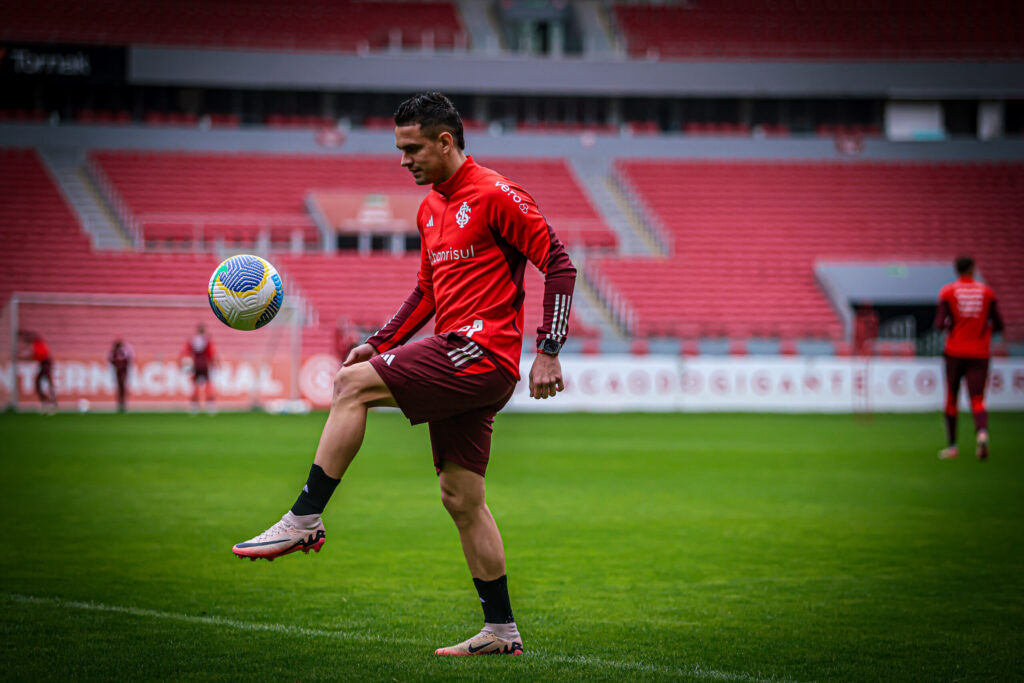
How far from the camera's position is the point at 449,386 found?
171 inches

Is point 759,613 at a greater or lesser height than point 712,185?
lesser

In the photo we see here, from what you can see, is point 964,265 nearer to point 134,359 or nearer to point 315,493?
point 315,493

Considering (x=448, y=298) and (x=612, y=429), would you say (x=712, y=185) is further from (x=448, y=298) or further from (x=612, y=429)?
(x=448, y=298)

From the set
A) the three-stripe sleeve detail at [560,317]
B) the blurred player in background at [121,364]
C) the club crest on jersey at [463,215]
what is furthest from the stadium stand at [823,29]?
the three-stripe sleeve detail at [560,317]

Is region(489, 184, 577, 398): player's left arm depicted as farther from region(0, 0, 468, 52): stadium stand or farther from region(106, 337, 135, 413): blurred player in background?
region(0, 0, 468, 52): stadium stand

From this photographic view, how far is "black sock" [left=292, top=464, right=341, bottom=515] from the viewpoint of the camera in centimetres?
418

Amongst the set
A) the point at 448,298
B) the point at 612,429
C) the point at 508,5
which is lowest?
the point at 612,429

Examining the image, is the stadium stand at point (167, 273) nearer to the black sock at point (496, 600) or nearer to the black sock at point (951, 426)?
the black sock at point (951, 426)

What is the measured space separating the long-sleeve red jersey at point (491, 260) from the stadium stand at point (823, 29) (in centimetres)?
3654

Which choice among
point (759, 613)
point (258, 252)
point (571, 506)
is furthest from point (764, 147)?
point (759, 613)

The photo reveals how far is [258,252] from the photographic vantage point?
3180 cm

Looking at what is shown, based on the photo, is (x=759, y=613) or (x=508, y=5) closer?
(x=759, y=613)

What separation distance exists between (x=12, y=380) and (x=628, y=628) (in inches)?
811

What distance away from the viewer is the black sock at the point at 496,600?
15.5ft
